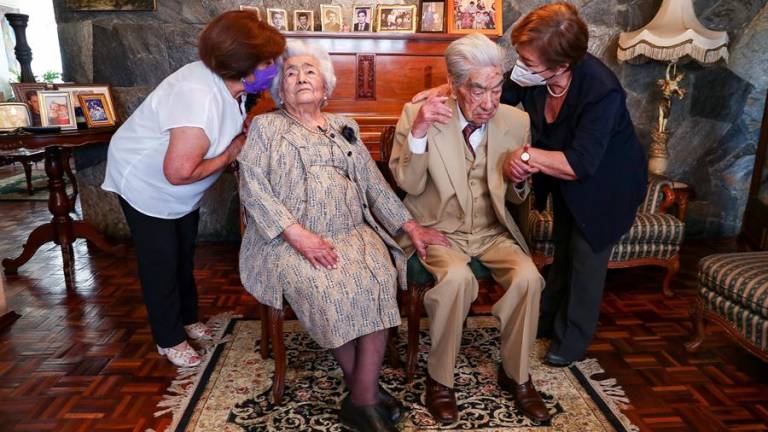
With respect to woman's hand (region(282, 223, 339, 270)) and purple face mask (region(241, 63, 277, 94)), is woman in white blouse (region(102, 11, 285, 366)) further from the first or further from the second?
woman's hand (region(282, 223, 339, 270))

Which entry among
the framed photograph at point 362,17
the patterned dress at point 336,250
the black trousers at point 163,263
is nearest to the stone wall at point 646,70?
the framed photograph at point 362,17

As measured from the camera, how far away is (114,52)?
12.2ft

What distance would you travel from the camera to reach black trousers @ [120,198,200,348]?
2.17 metres

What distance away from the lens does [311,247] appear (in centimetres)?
186

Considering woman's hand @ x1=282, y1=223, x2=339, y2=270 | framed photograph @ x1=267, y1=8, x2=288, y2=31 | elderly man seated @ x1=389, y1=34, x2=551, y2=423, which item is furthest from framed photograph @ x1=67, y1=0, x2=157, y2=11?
woman's hand @ x1=282, y1=223, x2=339, y2=270

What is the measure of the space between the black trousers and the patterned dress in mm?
380

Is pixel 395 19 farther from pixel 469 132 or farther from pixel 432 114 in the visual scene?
pixel 432 114

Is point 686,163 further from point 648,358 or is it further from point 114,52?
point 114,52

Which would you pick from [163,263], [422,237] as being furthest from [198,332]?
[422,237]

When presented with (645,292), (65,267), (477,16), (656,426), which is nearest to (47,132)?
(65,267)

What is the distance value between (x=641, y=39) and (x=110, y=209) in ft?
12.6

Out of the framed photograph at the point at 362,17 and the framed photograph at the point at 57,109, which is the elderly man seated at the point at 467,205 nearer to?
the framed photograph at the point at 362,17

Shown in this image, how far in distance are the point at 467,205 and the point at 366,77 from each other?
181 cm

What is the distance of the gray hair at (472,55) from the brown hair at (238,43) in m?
0.62
